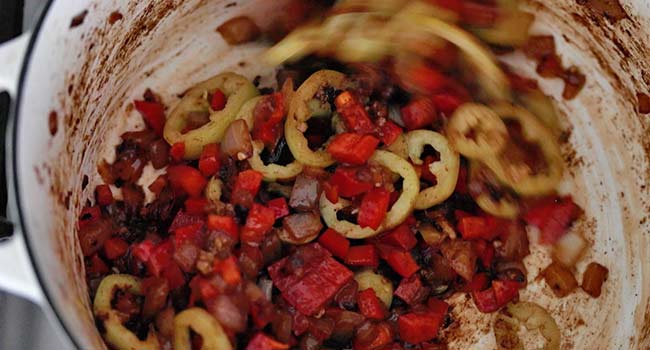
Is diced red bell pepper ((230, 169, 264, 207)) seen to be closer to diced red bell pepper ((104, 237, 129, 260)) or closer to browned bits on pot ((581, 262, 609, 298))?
diced red bell pepper ((104, 237, 129, 260))

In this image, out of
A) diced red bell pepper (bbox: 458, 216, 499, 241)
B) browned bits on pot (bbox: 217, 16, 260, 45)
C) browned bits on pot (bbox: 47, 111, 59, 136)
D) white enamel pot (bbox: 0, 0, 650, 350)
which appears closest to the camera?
browned bits on pot (bbox: 47, 111, 59, 136)

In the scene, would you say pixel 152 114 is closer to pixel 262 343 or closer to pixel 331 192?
pixel 331 192

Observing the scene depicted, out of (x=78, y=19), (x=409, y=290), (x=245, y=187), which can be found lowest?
(x=409, y=290)

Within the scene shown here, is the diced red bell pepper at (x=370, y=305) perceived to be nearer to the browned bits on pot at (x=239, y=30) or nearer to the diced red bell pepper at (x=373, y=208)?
the diced red bell pepper at (x=373, y=208)

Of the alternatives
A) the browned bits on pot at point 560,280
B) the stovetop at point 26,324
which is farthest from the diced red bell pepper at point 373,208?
the stovetop at point 26,324

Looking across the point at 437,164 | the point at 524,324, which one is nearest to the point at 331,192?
the point at 437,164

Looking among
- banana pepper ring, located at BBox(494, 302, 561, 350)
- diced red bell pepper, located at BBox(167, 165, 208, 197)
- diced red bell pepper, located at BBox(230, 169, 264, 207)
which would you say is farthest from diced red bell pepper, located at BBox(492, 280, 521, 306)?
diced red bell pepper, located at BBox(167, 165, 208, 197)
